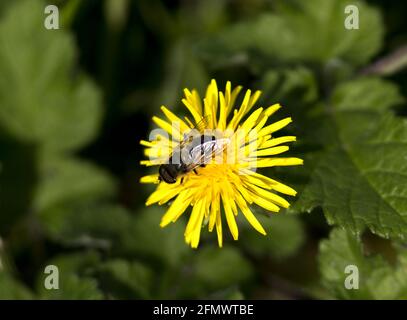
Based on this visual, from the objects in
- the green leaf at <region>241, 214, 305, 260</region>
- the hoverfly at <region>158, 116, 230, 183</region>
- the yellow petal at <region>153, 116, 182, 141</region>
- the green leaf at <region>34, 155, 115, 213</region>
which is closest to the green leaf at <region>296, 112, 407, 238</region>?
the hoverfly at <region>158, 116, 230, 183</region>

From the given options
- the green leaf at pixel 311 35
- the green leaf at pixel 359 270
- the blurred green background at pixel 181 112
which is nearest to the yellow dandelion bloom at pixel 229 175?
the blurred green background at pixel 181 112

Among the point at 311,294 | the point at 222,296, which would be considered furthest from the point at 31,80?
the point at 311,294

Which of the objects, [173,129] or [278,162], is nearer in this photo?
[278,162]

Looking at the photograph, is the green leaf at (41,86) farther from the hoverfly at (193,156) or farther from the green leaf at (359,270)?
the green leaf at (359,270)

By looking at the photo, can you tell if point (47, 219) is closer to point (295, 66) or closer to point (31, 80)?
point (31, 80)

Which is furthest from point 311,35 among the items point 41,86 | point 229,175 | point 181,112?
point 41,86

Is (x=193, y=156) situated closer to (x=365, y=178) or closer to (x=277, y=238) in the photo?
(x=365, y=178)

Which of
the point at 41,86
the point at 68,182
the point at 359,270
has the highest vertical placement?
the point at 41,86

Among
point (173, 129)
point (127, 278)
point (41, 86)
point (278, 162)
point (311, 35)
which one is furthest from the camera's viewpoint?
point (41, 86)
